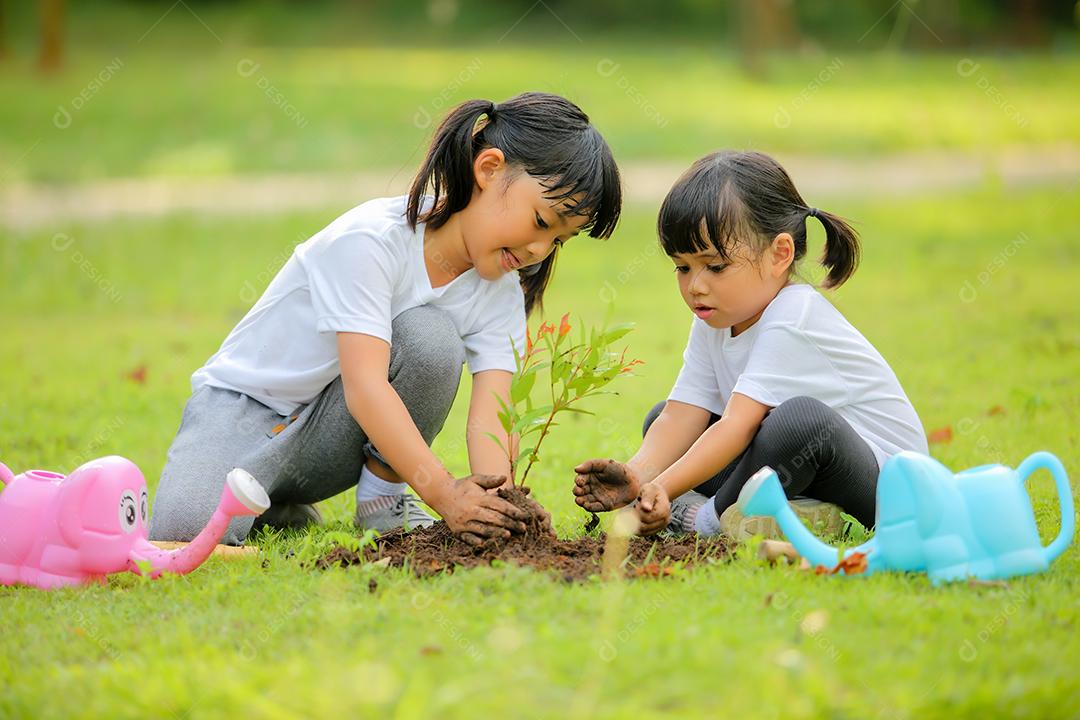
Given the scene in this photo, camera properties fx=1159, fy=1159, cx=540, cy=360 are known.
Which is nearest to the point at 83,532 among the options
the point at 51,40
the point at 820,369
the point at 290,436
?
the point at 290,436

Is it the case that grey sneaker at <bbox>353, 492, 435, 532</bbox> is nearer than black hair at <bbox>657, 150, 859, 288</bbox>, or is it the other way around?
black hair at <bbox>657, 150, 859, 288</bbox>

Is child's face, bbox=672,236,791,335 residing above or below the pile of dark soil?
above

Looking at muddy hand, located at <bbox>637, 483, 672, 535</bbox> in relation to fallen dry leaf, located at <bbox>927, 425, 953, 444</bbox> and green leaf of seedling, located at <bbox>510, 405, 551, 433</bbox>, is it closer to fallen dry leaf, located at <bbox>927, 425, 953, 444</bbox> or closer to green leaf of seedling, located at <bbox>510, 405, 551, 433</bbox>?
green leaf of seedling, located at <bbox>510, 405, 551, 433</bbox>

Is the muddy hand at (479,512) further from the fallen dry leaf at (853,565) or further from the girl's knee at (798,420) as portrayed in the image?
the fallen dry leaf at (853,565)

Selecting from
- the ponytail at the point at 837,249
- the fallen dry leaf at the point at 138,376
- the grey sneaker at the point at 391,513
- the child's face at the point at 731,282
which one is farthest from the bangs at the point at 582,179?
the fallen dry leaf at the point at 138,376

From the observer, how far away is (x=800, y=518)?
11.7 ft

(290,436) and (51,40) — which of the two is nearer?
(290,436)

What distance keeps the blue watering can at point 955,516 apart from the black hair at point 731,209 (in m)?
0.90

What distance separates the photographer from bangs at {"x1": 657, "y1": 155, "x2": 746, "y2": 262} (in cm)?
358

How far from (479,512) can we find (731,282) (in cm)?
109

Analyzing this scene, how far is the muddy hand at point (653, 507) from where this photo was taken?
3400 millimetres

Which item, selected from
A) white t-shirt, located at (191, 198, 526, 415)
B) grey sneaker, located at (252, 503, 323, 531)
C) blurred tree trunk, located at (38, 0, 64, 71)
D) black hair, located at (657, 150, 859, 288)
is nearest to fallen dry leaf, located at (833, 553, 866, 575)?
black hair, located at (657, 150, 859, 288)

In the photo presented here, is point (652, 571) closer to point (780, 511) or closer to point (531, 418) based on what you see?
point (780, 511)

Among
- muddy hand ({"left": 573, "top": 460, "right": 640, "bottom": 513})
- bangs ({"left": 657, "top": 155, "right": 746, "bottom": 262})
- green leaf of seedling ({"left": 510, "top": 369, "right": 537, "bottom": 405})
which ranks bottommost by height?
muddy hand ({"left": 573, "top": 460, "right": 640, "bottom": 513})
